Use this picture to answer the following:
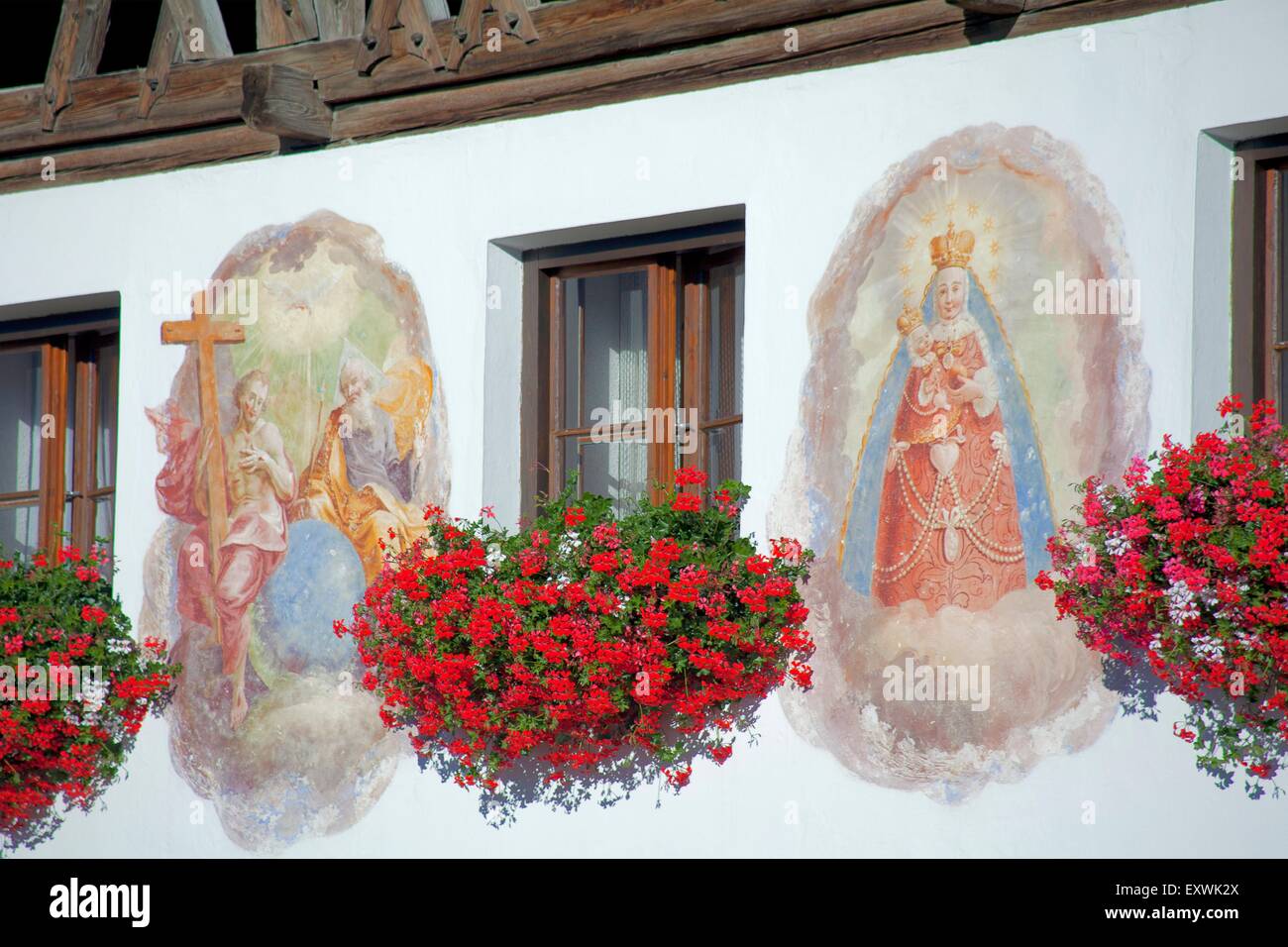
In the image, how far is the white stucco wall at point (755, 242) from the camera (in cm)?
736

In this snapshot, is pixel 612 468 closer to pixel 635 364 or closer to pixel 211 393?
pixel 635 364

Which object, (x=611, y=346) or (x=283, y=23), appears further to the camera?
(x=283, y=23)

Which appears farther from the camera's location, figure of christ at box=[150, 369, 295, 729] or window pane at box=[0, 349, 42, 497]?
window pane at box=[0, 349, 42, 497]

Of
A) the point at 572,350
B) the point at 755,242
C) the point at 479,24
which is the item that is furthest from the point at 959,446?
the point at 479,24

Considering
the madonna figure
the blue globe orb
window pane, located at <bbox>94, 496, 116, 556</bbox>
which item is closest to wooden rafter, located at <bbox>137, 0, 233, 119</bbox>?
window pane, located at <bbox>94, 496, 116, 556</bbox>

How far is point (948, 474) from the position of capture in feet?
25.6

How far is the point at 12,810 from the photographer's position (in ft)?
31.0

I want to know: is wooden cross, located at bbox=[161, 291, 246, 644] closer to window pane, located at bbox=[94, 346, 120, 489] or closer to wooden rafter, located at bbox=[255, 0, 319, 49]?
window pane, located at bbox=[94, 346, 120, 489]

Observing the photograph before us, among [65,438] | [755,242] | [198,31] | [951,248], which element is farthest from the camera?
[65,438]

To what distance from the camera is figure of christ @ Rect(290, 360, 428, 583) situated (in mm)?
9078

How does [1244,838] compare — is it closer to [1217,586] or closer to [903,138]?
[1217,586]

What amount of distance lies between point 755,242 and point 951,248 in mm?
888

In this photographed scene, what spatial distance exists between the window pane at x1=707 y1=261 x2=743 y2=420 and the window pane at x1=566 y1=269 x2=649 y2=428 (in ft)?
1.02
